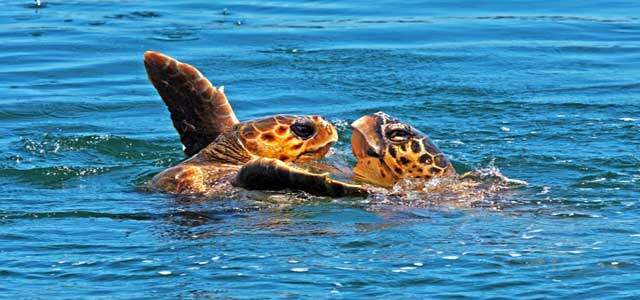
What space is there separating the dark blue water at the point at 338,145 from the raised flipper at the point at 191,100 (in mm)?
524

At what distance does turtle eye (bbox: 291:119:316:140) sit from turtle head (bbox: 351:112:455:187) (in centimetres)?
56

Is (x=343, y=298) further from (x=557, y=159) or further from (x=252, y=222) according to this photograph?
(x=557, y=159)

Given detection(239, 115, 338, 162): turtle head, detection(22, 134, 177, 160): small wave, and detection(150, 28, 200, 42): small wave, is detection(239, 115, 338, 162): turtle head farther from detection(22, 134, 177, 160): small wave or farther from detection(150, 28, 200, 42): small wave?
detection(150, 28, 200, 42): small wave

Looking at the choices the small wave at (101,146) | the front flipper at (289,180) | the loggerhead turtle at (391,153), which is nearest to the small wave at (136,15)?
the small wave at (101,146)

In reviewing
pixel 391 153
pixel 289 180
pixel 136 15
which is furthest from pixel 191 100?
pixel 136 15

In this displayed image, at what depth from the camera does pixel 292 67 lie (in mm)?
14023

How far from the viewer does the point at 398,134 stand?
8.62 m

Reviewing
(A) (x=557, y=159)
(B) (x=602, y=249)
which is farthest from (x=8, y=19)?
(B) (x=602, y=249)

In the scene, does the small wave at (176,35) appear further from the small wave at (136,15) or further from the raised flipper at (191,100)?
the raised flipper at (191,100)

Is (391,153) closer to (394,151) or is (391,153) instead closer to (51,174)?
(394,151)

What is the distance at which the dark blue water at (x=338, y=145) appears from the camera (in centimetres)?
675

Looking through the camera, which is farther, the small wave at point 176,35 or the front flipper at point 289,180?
the small wave at point 176,35

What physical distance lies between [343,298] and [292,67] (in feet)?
25.8

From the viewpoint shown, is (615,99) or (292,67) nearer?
(615,99)
